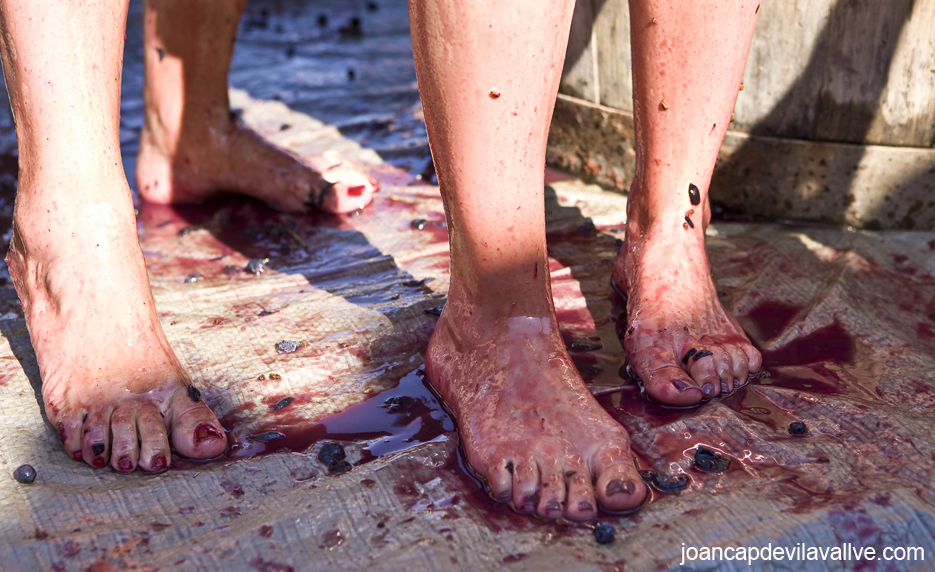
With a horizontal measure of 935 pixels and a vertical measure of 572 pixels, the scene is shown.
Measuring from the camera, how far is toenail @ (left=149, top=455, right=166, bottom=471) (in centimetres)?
122

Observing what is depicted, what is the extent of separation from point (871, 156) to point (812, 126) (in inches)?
6.3

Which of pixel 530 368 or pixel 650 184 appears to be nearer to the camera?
pixel 530 368

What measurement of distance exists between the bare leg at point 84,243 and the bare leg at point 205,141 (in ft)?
2.98

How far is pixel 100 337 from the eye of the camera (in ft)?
4.35

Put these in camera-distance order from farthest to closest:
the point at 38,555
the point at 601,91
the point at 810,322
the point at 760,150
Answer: the point at 601,91
the point at 760,150
the point at 810,322
the point at 38,555

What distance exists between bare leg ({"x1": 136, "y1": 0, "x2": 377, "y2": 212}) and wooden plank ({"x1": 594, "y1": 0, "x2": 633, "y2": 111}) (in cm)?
77

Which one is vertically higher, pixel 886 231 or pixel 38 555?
pixel 886 231

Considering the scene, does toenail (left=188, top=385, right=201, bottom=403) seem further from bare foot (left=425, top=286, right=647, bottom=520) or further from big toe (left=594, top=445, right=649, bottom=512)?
big toe (left=594, top=445, right=649, bottom=512)

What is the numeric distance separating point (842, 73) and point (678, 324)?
941 mm

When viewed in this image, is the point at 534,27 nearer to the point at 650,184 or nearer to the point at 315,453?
the point at 650,184

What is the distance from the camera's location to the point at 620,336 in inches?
62.6

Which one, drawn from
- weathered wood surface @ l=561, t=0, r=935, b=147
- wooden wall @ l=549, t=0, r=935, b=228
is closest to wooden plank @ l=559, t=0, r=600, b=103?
wooden wall @ l=549, t=0, r=935, b=228

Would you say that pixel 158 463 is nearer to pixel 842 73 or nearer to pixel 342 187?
pixel 342 187

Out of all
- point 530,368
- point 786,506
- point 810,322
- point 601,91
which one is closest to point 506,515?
point 530,368
